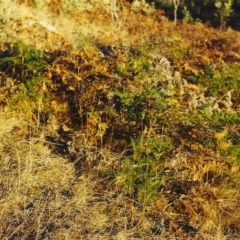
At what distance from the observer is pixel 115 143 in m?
5.40

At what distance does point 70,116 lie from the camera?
570 centimetres

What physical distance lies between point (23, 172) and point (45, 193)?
0.32 m

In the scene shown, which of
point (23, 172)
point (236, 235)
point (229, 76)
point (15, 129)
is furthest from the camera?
point (229, 76)

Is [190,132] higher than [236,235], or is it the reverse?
[190,132]

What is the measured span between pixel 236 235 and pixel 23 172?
1.99m

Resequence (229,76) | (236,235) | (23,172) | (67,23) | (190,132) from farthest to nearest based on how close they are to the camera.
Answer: (67,23), (229,76), (190,132), (23,172), (236,235)

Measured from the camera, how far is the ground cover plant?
14.7ft

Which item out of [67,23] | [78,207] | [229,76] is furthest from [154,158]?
[67,23]

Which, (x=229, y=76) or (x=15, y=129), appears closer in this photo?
(x=15, y=129)

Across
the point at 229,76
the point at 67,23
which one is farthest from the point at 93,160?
the point at 67,23

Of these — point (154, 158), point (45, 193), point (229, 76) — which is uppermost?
point (229, 76)

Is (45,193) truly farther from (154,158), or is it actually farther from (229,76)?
(229,76)

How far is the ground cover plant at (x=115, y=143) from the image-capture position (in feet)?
14.7

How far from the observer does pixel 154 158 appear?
4.90 m
